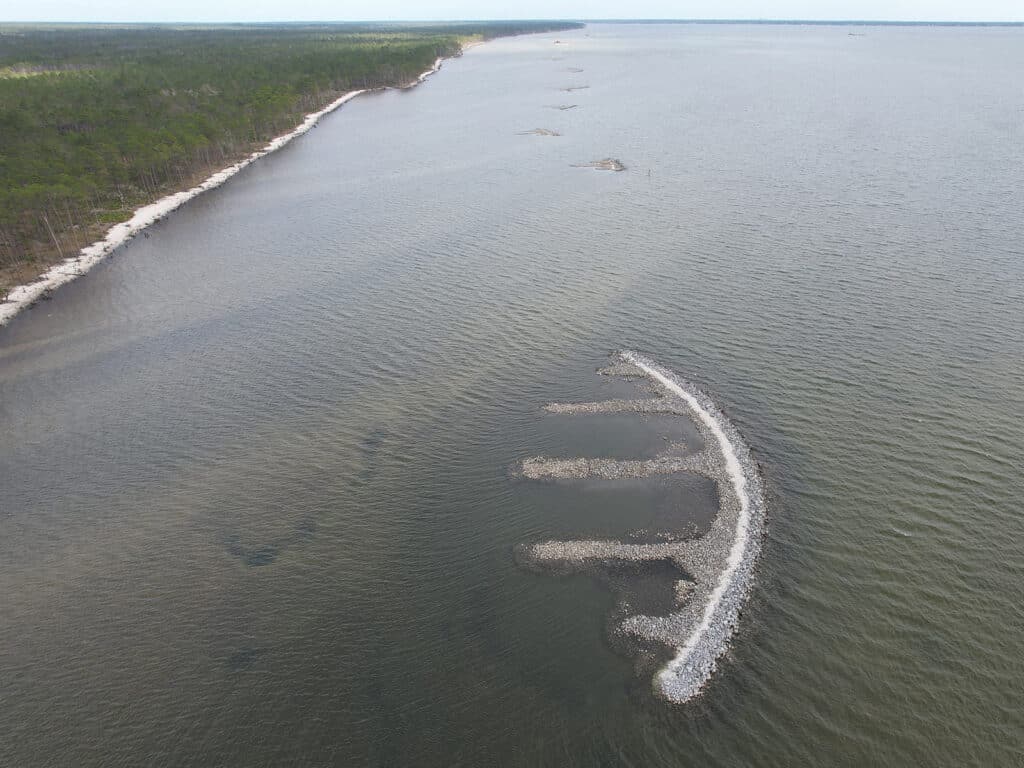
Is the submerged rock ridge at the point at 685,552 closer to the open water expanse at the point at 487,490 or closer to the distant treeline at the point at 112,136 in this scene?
the open water expanse at the point at 487,490

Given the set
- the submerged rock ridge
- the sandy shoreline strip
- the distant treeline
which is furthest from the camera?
the distant treeline

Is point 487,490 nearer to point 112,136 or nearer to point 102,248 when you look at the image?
point 102,248

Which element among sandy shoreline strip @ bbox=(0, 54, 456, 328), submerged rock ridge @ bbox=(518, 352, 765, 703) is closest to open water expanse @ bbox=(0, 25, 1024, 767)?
submerged rock ridge @ bbox=(518, 352, 765, 703)

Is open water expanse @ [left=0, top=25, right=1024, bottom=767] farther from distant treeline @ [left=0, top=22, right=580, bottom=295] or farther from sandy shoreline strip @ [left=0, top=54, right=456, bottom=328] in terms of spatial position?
distant treeline @ [left=0, top=22, right=580, bottom=295]

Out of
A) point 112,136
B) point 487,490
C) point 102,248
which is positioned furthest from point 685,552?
point 112,136

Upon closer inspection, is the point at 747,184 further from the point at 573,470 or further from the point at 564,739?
the point at 564,739

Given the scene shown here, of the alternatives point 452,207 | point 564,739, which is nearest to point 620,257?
point 452,207

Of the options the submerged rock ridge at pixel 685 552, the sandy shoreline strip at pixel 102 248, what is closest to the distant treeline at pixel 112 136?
the sandy shoreline strip at pixel 102 248
